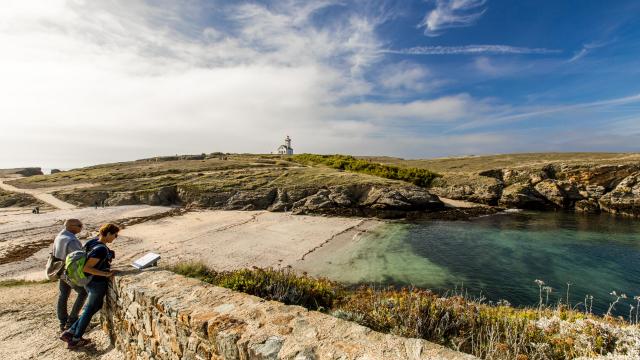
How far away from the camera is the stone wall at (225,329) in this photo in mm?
3318

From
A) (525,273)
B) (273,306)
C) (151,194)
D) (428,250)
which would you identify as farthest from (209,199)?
(273,306)

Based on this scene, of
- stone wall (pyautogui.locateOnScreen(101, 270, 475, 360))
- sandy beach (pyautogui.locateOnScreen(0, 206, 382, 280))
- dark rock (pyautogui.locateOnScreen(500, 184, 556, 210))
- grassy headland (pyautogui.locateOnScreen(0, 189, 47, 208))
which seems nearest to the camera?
stone wall (pyautogui.locateOnScreen(101, 270, 475, 360))

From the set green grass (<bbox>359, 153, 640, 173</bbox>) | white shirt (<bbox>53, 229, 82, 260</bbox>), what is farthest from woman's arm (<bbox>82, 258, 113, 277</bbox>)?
green grass (<bbox>359, 153, 640, 173</bbox>)

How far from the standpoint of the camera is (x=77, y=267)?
18.7 feet

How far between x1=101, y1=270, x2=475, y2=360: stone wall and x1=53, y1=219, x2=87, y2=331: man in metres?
1.07

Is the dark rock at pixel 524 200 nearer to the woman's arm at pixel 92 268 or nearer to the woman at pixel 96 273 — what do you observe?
the woman at pixel 96 273

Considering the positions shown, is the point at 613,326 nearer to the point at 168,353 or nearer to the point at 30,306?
the point at 168,353

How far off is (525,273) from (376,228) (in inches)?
468

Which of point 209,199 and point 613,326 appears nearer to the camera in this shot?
point 613,326

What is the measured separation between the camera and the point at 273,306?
442cm

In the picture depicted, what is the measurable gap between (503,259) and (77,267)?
66.4ft

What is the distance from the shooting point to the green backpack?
568cm

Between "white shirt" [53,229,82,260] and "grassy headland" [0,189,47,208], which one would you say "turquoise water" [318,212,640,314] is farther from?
"grassy headland" [0,189,47,208]

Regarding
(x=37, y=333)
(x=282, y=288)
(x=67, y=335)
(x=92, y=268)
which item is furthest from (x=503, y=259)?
(x=37, y=333)
